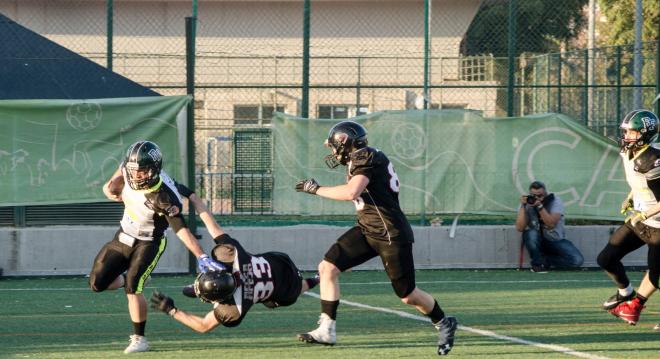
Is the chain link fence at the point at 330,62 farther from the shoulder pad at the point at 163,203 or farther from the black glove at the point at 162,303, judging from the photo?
the black glove at the point at 162,303

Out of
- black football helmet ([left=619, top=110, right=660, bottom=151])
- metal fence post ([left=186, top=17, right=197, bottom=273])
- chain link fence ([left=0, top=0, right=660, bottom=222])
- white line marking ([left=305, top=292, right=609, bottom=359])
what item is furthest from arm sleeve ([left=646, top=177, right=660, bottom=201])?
metal fence post ([left=186, top=17, right=197, bottom=273])

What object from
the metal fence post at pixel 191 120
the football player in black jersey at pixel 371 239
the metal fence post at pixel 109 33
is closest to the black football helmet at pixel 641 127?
the football player in black jersey at pixel 371 239

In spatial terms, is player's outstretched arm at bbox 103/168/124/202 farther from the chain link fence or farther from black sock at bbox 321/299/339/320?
the chain link fence

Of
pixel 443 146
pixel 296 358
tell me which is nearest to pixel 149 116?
pixel 443 146

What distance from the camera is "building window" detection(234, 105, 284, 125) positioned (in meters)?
16.9

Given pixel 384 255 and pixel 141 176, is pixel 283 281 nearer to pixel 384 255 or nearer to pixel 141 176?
pixel 384 255

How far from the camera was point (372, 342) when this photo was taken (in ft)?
31.7

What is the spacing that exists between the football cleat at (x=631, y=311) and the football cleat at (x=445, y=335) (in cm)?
232

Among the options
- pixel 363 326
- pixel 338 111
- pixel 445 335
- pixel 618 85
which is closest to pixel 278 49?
pixel 338 111

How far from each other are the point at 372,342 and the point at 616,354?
6.54 ft

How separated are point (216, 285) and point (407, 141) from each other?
8.21m

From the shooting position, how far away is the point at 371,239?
9.27 metres

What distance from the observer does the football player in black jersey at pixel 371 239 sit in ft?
29.7

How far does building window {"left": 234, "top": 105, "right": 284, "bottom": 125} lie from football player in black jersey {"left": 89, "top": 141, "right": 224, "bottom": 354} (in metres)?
7.20
